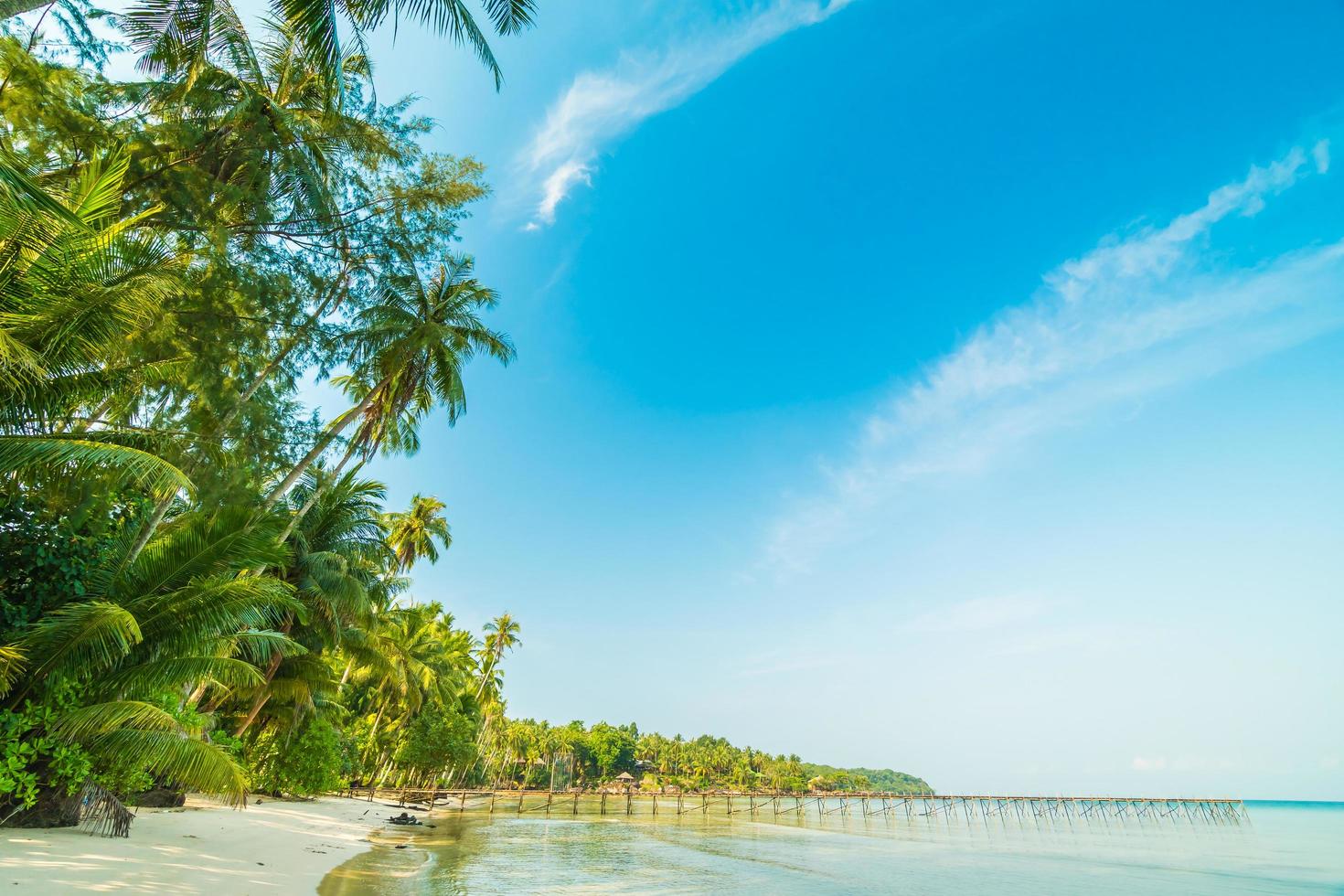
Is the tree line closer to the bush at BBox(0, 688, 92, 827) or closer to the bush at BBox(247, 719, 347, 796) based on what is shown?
the bush at BBox(0, 688, 92, 827)

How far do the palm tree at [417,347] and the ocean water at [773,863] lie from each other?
10.5 metres

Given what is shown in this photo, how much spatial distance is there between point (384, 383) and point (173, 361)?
7.53 metres

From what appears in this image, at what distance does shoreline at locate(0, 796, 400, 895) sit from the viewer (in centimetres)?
724

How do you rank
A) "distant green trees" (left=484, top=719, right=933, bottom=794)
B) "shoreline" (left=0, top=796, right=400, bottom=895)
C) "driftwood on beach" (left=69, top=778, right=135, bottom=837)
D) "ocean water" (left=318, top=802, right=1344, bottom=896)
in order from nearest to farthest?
"shoreline" (left=0, top=796, right=400, bottom=895), "driftwood on beach" (left=69, top=778, right=135, bottom=837), "ocean water" (left=318, top=802, right=1344, bottom=896), "distant green trees" (left=484, top=719, right=933, bottom=794)

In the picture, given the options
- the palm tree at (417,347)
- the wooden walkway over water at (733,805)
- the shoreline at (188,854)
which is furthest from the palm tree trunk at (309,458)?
the wooden walkway over water at (733,805)

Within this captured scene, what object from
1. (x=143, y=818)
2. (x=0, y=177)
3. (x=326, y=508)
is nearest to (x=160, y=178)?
(x=0, y=177)

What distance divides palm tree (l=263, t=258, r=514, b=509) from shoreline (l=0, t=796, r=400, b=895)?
767 centimetres

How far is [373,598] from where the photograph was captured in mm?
19797

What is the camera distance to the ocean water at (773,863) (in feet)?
46.2

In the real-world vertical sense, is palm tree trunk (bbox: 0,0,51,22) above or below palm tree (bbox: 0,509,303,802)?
above

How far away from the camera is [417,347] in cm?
1583

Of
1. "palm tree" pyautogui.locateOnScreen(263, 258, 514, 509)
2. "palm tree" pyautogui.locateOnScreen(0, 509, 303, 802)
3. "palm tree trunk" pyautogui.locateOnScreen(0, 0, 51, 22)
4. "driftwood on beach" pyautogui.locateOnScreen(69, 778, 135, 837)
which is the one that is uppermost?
A: "palm tree" pyautogui.locateOnScreen(263, 258, 514, 509)

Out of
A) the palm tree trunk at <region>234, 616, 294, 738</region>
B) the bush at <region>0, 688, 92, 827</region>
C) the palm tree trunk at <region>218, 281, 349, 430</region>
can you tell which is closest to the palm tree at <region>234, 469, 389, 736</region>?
the palm tree trunk at <region>234, 616, 294, 738</region>

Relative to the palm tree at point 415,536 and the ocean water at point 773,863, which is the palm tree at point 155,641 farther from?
the palm tree at point 415,536
